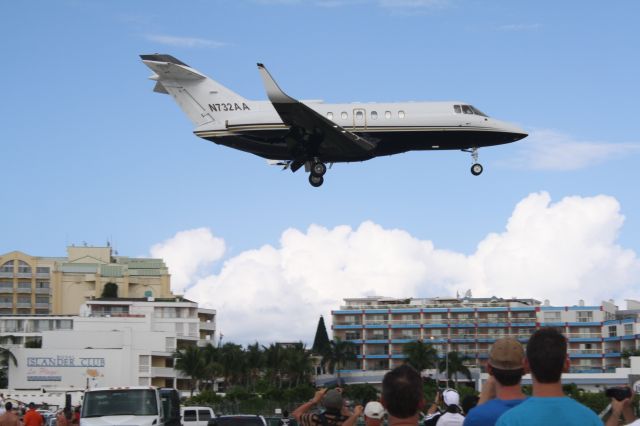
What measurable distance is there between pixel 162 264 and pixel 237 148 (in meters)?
137

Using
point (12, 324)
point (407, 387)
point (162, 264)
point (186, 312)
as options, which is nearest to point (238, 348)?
point (186, 312)

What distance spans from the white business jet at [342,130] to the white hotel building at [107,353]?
43.5 meters

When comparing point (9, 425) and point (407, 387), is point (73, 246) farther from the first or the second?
point (407, 387)

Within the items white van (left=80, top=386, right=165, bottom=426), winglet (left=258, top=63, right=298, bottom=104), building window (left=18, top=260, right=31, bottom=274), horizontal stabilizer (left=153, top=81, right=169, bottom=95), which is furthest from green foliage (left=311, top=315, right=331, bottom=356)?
white van (left=80, top=386, right=165, bottom=426)

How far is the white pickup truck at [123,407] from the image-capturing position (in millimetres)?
21328

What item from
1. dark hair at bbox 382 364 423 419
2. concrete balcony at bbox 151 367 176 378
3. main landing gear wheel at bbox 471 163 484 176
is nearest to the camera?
dark hair at bbox 382 364 423 419

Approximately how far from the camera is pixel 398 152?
4862 cm

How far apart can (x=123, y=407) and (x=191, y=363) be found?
99.5 metres

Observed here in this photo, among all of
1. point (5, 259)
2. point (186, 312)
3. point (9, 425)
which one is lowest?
point (9, 425)

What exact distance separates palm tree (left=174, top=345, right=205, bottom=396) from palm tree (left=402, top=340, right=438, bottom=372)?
31362mm

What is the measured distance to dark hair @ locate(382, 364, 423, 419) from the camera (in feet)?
26.2

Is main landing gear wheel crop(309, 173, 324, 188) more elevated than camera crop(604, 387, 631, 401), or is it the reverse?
main landing gear wheel crop(309, 173, 324, 188)

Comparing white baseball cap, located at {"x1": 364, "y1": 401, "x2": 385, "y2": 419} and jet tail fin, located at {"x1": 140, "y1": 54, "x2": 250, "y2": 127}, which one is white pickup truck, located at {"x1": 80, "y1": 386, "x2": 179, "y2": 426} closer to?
white baseball cap, located at {"x1": 364, "y1": 401, "x2": 385, "y2": 419}

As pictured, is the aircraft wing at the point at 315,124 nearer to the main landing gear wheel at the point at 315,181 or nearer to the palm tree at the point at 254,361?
the main landing gear wheel at the point at 315,181
